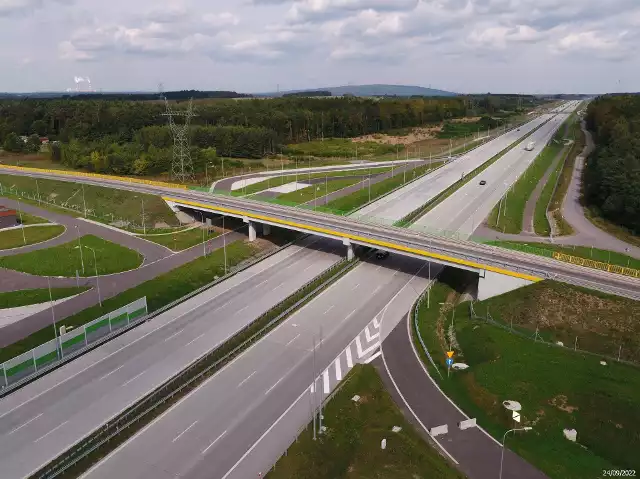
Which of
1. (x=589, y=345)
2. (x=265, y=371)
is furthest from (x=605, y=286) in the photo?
(x=265, y=371)

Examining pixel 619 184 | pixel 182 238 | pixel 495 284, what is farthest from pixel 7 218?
pixel 619 184

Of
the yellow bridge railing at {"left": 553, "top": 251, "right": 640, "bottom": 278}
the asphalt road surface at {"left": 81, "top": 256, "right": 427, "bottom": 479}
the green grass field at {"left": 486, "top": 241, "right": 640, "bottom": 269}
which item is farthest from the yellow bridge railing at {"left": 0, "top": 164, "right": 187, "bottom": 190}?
the yellow bridge railing at {"left": 553, "top": 251, "right": 640, "bottom": 278}

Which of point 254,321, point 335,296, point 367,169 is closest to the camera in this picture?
point 254,321

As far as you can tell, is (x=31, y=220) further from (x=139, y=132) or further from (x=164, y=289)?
(x=139, y=132)

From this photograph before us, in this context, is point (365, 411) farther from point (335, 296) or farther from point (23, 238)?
point (23, 238)

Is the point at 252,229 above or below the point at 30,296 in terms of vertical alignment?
above

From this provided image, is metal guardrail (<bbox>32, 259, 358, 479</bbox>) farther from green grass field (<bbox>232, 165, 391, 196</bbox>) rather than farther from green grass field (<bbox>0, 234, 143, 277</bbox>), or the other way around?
green grass field (<bbox>232, 165, 391, 196</bbox>)
